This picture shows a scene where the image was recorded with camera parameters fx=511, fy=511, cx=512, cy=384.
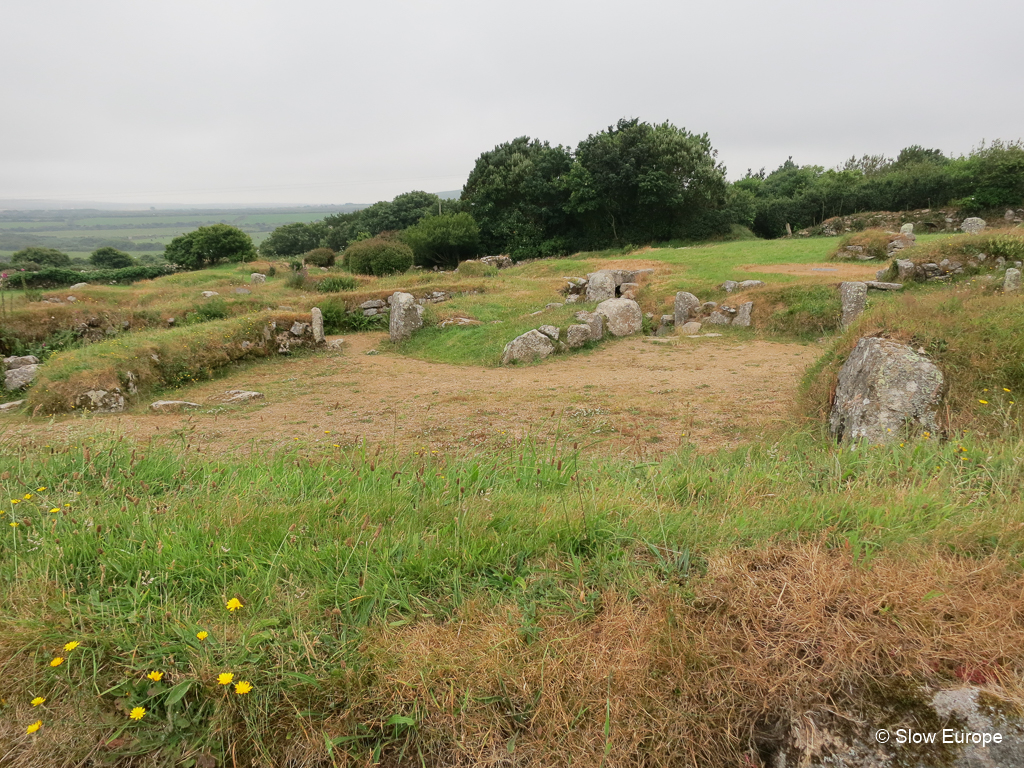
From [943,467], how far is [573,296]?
16.4 meters

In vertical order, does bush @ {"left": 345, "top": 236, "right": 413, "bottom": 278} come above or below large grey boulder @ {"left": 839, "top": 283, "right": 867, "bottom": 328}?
above

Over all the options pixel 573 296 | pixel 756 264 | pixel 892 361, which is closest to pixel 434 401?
pixel 892 361

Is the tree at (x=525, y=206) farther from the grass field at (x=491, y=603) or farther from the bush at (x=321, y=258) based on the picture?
the grass field at (x=491, y=603)

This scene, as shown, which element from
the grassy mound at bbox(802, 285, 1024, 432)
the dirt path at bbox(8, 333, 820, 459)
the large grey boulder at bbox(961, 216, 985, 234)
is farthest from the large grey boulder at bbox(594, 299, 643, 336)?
the large grey boulder at bbox(961, 216, 985, 234)

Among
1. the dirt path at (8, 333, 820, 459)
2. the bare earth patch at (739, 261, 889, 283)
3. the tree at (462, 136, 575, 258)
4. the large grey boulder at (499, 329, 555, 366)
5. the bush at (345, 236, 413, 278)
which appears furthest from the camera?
the tree at (462, 136, 575, 258)

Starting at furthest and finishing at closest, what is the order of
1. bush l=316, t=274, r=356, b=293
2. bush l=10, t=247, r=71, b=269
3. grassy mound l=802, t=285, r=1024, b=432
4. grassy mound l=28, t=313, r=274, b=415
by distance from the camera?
bush l=10, t=247, r=71, b=269 → bush l=316, t=274, r=356, b=293 → grassy mound l=28, t=313, r=274, b=415 → grassy mound l=802, t=285, r=1024, b=432

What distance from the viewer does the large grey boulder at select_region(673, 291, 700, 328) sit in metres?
15.0

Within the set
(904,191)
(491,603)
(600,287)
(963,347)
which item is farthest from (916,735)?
(904,191)

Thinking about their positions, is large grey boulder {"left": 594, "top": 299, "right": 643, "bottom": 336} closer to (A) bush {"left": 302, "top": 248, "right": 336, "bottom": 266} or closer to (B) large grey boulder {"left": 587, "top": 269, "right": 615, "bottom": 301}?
(B) large grey boulder {"left": 587, "top": 269, "right": 615, "bottom": 301}

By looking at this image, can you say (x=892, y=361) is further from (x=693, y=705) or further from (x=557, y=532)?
(x=693, y=705)

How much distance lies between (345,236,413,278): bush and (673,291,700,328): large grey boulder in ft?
49.9

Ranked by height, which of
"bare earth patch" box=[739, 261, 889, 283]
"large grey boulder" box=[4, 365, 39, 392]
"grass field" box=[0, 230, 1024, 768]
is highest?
"bare earth patch" box=[739, 261, 889, 283]

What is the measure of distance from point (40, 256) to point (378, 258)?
1020 inches

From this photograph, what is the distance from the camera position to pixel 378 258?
2511 centimetres
